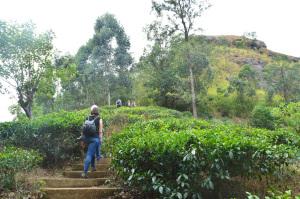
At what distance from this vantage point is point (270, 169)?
549cm

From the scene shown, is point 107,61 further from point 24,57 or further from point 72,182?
point 72,182

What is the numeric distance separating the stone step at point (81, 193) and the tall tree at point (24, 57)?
10.8 m

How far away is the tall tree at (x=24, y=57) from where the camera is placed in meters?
16.3

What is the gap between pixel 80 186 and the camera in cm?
775

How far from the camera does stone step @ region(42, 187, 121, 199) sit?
6934 mm

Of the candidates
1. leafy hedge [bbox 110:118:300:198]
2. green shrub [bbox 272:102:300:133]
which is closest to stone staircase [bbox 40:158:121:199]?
leafy hedge [bbox 110:118:300:198]

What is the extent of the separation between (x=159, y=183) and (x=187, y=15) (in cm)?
1784

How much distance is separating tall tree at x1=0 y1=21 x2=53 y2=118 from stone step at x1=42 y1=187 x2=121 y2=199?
10810 mm

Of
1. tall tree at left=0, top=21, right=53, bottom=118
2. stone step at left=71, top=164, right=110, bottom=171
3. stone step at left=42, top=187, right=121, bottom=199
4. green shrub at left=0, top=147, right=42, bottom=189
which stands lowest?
stone step at left=42, top=187, right=121, bottom=199

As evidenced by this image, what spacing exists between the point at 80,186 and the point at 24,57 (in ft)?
34.6

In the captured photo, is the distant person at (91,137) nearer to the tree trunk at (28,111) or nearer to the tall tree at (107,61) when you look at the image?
the tree trunk at (28,111)

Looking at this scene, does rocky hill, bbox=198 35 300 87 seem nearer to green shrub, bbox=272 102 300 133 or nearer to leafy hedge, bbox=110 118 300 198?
green shrub, bbox=272 102 300 133

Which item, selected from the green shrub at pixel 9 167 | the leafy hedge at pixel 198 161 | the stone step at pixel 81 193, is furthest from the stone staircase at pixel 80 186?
the leafy hedge at pixel 198 161

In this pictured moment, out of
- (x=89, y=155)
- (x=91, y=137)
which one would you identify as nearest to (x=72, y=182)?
(x=89, y=155)
